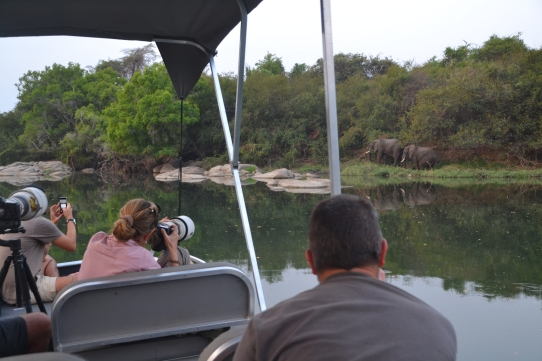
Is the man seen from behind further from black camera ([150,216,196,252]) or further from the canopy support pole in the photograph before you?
the canopy support pole

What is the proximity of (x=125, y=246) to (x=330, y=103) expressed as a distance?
0.92 m

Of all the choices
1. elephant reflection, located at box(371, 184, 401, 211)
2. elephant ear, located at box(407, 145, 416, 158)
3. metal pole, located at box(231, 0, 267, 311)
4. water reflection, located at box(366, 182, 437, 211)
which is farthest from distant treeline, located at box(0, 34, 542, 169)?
metal pole, located at box(231, 0, 267, 311)

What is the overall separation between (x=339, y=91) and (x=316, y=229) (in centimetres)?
2759

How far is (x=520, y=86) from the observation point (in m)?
21.7

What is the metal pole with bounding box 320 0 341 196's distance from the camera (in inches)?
76.0

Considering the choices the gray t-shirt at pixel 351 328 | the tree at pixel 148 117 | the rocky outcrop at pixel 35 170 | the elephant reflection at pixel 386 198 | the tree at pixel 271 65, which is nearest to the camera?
the gray t-shirt at pixel 351 328

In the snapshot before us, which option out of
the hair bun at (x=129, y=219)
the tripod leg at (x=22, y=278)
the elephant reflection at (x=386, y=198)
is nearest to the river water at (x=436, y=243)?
the elephant reflection at (x=386, y=198)

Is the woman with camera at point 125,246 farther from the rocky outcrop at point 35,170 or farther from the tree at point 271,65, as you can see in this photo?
the tree at point 271,65

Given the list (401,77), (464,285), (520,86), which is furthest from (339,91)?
Answer: (464,285)

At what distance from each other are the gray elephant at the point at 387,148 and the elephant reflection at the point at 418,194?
3910 millimetres

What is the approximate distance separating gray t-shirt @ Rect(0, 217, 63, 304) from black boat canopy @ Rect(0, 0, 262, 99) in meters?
1.05

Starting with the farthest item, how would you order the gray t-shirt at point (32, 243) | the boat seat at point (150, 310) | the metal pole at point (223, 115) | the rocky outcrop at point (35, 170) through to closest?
1. the rocky outcrop at point (35, 170)
2. the metal pole at point (223, 115)
3. the gray t-shirt at point (32, 243)
4. the boat seat at point (150, 310)

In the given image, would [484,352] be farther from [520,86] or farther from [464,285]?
[520,86]

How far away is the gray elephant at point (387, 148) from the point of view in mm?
23484
